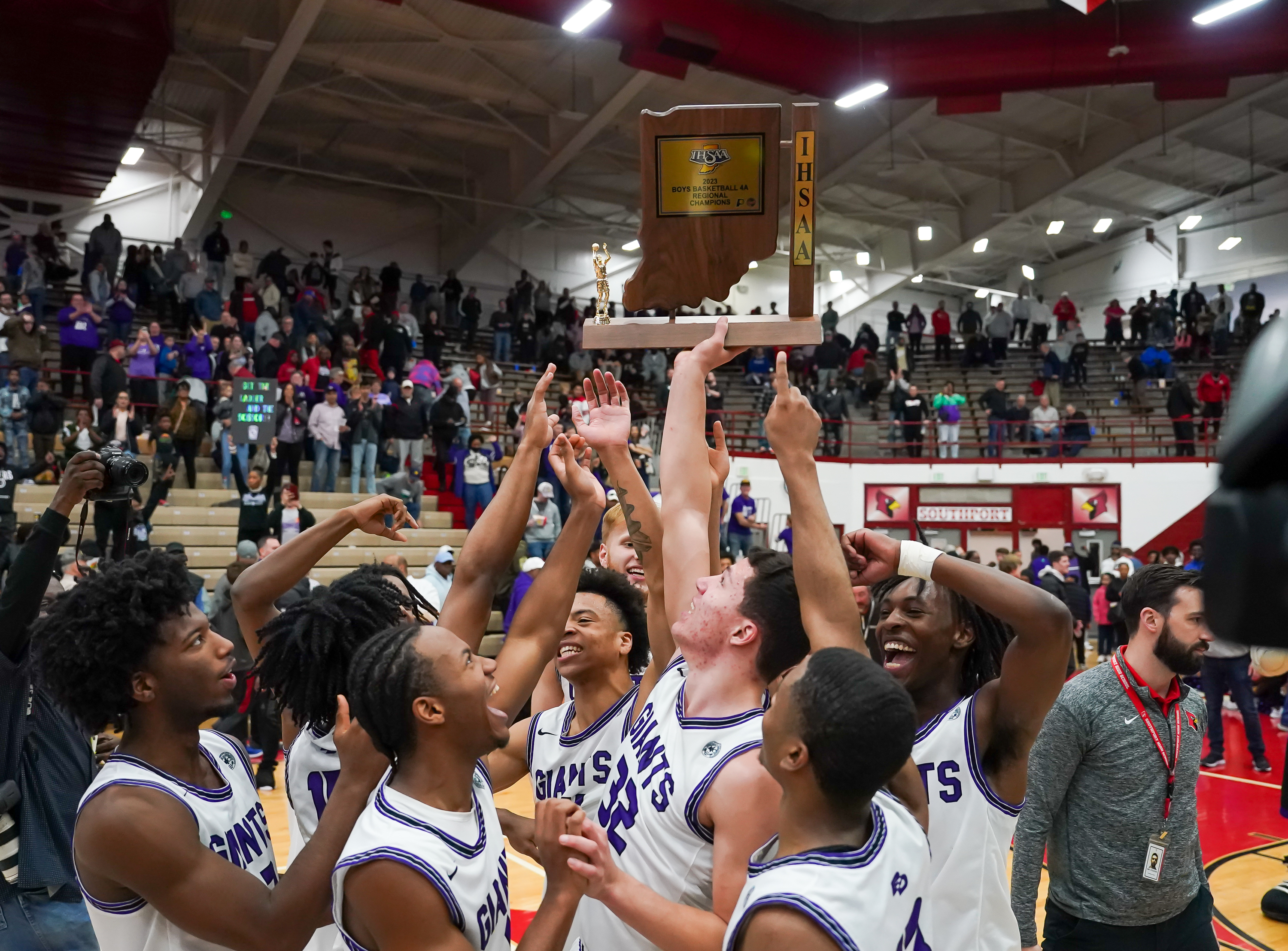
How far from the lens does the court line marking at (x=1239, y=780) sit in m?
8.65

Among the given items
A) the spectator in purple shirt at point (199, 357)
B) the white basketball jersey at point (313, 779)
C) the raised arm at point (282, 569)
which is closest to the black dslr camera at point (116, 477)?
the raised arm at point (282, 569)

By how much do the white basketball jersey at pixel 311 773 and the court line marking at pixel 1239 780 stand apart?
26.4 ft

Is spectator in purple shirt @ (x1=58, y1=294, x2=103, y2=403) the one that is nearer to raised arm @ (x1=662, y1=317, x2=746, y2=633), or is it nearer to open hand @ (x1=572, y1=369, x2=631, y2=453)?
open hand @ (x1=572, y1=369, x2=631, y2=453)

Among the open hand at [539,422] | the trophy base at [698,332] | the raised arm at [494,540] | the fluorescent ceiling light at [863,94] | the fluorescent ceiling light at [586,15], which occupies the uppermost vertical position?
the fluorescent ceiling light at [586,15]

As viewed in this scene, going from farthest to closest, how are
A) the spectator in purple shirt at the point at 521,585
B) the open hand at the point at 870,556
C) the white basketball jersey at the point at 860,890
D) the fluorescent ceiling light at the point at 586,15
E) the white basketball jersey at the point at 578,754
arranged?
1. the fluorescent ceiling light at the point at 586,15
2. the spectator in purple shirt at the point at 521,585
3. the white basketball jersey at the point at 578,754
4. the open hand at the point at 870,556
5. the white basketball jersey at the point at 860,890

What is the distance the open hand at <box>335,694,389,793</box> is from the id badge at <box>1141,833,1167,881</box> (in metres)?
2.20

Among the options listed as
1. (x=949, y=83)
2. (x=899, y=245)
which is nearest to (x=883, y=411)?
(x=899, y=245)

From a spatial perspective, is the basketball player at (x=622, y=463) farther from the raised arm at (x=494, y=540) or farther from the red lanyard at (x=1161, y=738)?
the red lanyard at (x=1161, y=738)

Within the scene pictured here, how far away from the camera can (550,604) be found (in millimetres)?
2801

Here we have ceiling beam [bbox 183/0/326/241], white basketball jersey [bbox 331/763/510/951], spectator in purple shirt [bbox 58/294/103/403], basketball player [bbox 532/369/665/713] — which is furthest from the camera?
ceiling beam [bbox 183/0/326/241]

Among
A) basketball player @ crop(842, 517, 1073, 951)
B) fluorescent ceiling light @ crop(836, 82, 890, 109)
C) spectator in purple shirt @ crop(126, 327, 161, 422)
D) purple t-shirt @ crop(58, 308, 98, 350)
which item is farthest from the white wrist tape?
fluorescent ceiling light @ crop(836, 82, 890, 109)

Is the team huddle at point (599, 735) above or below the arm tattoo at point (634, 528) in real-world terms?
below

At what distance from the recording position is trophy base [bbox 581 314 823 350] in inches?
122

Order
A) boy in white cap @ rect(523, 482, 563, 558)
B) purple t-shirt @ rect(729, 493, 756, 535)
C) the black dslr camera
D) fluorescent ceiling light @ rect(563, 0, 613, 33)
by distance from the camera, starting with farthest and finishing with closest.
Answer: purple t-shirt @ rect(729, 493, 756, 535), fluorescent ceiling light @ rect(563, 0, 613, 33), boy in white cap @ rect(523, 482, 563, 558), the black dslr camera
